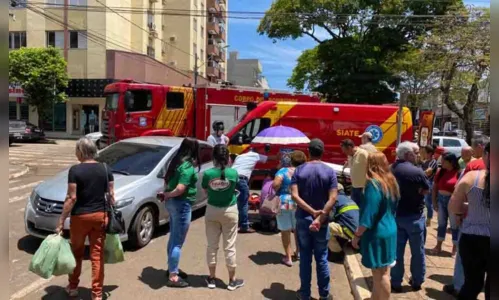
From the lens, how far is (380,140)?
38.5 feet

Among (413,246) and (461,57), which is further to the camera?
(461,57)

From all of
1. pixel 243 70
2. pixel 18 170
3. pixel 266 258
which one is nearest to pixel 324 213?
pixel 266 258

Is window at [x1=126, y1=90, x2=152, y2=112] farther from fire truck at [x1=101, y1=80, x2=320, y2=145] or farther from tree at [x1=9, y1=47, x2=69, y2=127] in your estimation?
tree at [x1=9, y1=47, x2=69, y2=127]

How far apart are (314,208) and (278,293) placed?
1211mm

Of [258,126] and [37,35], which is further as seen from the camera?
[37,35]

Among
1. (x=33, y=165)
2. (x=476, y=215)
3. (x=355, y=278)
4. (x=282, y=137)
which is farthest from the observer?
(x=33, y=165)

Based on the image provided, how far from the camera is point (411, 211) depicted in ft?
15.1

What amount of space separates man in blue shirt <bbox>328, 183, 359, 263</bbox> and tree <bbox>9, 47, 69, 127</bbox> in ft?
86.8

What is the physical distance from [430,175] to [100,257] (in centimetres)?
556

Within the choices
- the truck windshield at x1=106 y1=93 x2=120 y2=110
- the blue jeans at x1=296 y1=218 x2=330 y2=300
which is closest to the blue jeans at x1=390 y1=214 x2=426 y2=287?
the blue jeans at x1=296 y1=218 x2=330 y2=300

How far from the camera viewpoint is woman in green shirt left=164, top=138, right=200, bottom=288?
4.86 m

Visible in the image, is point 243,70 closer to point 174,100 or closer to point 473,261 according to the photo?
point 174,100

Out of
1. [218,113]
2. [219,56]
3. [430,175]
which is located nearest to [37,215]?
[430,175]

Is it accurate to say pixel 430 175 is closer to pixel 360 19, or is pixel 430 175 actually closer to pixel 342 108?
pixel 342 108
